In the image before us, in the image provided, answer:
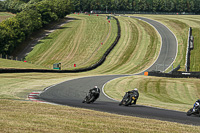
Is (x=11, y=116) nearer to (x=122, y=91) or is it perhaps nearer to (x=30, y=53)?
(x=122, y=91)

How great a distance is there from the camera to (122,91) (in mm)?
36250

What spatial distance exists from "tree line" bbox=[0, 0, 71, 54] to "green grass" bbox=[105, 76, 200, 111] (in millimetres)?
54956

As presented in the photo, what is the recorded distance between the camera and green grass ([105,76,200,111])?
33444 mm

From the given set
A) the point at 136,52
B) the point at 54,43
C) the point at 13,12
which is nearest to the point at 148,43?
the point at 136,52

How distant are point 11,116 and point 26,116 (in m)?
0.67

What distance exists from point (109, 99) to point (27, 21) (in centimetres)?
8216

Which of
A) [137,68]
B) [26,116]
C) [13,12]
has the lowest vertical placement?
[137,68]

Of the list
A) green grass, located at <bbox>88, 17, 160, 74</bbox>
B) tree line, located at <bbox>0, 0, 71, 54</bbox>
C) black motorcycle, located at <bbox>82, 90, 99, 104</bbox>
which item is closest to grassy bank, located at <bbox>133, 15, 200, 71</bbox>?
green grass, located at <bbox>88, 17, 160, 74</bbox>

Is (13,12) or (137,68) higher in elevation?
(13,12)

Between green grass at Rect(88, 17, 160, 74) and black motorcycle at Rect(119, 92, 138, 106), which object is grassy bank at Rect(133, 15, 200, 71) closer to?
green grass at Rect(88, 17, 160, 74)

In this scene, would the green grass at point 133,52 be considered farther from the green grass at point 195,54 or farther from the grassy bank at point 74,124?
the grassy bank at point 74,124

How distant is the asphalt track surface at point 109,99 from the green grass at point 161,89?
220 centimetres

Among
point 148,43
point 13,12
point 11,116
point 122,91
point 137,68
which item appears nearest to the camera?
point 11,116

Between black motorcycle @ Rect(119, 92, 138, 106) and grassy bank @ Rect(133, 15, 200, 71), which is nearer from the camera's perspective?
black motorcycle @ Rect(119, 92, 138, 106)
